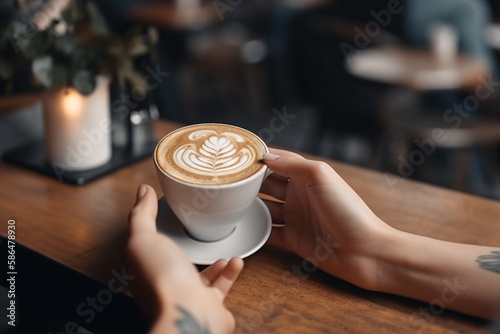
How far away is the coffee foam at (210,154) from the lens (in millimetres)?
877

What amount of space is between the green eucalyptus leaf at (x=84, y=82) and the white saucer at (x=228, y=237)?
33 centimetres

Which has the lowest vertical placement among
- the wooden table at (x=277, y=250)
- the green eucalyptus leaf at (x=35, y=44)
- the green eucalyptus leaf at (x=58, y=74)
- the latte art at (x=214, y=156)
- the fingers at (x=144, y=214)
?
the wooden table at (x=277, y=250)

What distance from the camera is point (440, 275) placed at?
34.3 inches

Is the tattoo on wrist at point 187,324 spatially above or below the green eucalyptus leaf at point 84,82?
below

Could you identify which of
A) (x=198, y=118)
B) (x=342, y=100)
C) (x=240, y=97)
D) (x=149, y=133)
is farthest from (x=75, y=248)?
(x=240, y=97)

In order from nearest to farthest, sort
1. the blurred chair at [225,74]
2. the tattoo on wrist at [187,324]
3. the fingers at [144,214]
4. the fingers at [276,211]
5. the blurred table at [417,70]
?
the tattoo on wrist at [187,324] < the fingers at [144,214] < the fingers at [276,211] < the blurred table at [417,70] < the blurred chair at [225,74]

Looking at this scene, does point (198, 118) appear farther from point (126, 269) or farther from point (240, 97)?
point (126, 269)

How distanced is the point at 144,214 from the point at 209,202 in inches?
3.9

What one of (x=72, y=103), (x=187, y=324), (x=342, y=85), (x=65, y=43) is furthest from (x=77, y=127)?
(x=342, y=85)

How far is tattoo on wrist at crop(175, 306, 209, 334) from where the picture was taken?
724 mm

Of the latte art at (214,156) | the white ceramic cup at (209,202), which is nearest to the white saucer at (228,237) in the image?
the white ceramic cup at (209,202)

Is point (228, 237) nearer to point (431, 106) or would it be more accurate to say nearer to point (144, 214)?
point (144, 214)

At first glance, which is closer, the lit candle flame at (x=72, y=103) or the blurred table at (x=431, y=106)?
the lit candle flame at (x=72, y=103)

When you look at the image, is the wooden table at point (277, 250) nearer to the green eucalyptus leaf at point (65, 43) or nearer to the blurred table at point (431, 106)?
the green eucalyptus leaf at point (65, 43)
